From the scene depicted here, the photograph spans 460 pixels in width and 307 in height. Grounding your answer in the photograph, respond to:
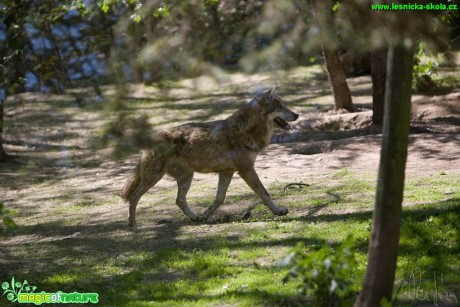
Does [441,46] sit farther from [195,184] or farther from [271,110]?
[195,184]

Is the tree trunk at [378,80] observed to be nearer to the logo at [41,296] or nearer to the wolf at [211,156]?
the wolf at [211,156]

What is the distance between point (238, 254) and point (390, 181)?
11.1 feet

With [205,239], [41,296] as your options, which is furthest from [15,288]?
[205,239]

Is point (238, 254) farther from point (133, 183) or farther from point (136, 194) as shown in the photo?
point (133, 183)

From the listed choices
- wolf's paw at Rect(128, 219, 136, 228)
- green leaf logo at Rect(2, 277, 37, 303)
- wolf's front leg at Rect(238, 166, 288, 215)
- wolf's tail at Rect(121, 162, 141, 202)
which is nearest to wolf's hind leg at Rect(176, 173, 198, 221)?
wolf's tail at Rect(121, 162, 141, 202)

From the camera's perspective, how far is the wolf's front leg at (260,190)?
10195mm

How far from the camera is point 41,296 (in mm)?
7324

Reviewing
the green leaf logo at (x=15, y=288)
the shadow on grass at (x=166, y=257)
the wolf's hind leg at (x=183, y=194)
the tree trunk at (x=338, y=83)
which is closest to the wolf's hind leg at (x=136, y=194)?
the shadow on grass at (x=166, y=257)

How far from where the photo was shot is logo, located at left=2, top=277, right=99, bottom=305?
23.6ft

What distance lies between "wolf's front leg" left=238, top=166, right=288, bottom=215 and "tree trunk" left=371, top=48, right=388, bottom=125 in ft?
23.4

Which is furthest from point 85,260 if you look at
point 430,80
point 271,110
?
point 430,80

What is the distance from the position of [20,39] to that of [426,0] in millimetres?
4873

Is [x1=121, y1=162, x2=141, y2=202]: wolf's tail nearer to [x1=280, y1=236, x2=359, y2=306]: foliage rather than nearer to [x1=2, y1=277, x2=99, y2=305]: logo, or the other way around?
[x1=2, y1=277, x2=99, y2=305]: logo

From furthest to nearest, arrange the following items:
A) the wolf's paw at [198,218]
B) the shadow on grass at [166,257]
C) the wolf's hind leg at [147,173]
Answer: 1. the wolf's paw at [198,218]
2. the wolf's hind leg at [147,173]
3. the shadow on grass at [166,257]
